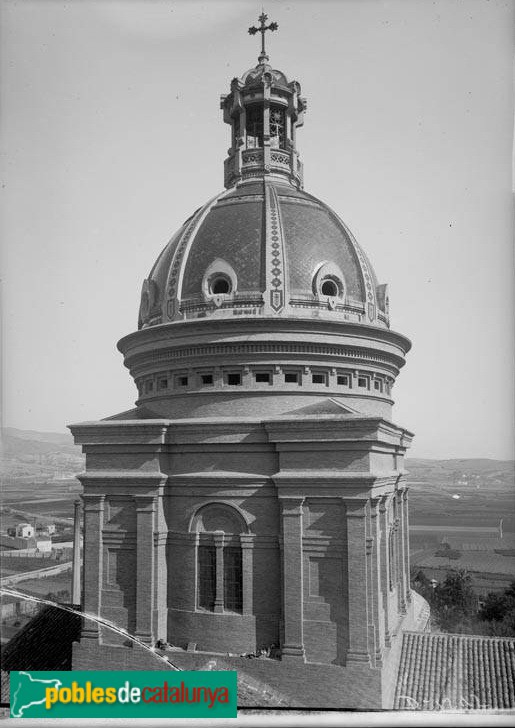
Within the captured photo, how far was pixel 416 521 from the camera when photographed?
186 ft

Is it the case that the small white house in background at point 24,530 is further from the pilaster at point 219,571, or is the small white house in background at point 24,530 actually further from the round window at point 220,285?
the round window at point 220,285

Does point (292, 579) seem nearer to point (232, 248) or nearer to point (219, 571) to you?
point (219, 571)

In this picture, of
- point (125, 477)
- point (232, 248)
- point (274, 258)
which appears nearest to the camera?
point (125, 477)

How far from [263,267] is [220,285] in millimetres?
1565

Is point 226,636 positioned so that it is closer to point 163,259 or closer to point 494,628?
point 163,259

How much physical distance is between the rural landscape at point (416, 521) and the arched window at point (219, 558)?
562 centimetres

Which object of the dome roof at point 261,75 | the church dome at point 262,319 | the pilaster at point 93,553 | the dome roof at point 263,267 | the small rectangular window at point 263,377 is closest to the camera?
the pilaster at point 93,553

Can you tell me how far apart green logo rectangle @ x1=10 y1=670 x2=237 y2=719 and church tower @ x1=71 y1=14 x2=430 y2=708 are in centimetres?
551

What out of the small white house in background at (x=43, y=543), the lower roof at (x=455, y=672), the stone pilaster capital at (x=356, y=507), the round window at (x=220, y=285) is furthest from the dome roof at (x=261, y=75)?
the small white house in background at (x=43, y=543)

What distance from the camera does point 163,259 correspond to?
25.2 m

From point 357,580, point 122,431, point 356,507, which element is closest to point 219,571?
point 357,580

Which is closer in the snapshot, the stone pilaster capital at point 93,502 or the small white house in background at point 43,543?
the stone pilaster capital at point 93,502

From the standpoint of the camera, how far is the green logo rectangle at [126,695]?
41.7 feet

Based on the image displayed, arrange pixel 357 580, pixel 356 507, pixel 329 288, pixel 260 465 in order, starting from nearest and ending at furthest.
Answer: pixel 357 580 < pixel 356 507 < pixel 260 465 < pixel 329 288
